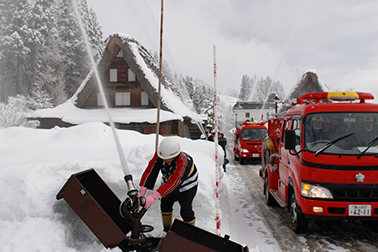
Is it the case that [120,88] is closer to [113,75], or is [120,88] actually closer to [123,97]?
[123,97]

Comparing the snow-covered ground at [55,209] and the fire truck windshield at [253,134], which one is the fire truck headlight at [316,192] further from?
the fire truck windshield at [253,134]

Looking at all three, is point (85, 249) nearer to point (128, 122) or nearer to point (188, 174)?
point (188, 174)

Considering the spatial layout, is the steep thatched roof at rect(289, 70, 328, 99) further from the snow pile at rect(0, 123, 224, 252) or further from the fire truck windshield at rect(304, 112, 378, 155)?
the snow pile at rect(0, 123, 224, 252)

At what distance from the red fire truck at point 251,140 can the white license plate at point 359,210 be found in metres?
10.6

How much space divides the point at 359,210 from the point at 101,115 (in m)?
18.0

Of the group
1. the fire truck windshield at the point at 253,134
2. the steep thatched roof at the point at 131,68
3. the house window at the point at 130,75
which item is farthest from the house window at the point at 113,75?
the fire truck windshield at the point at 253,134

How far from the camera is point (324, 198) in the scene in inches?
172

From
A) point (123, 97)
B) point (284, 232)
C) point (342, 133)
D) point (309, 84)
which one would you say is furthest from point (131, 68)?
point (309, 84)

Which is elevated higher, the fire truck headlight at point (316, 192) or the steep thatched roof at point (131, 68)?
the steep thatched roof at point (131, 68)

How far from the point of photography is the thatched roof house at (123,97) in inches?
762

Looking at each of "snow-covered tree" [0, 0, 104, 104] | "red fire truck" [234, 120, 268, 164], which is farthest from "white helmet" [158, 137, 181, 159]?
"snow-covered tree" [0, 0, 104, 104]

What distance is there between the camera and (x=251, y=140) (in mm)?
15367

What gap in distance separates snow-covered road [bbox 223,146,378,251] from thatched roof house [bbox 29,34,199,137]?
41.1ft

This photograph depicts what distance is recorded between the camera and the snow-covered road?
4.61m
